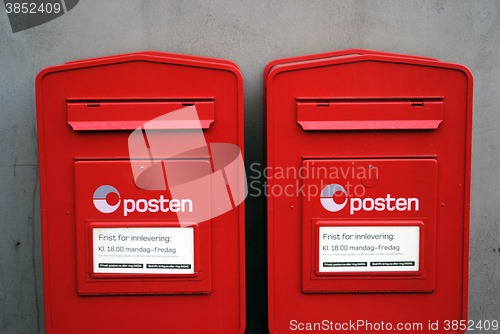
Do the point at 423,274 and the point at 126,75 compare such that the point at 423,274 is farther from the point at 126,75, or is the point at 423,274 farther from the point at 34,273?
the point at 34,273

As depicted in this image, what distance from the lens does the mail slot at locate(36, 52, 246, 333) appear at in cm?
127

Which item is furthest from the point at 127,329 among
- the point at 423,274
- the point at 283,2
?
the point at 283,2

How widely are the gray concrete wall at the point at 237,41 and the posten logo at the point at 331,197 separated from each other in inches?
22.6

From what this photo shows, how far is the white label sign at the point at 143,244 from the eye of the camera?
129 centimetres

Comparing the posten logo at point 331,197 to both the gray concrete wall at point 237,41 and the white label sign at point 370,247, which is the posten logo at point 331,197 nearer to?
the white label sign at point 370,247

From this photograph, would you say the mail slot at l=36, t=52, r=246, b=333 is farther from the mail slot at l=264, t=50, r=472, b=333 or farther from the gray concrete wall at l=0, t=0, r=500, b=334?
the gray concrete wall at l=0, t=0, r=500, b=334

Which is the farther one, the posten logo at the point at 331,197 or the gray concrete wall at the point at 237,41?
the gray concrete wall at the point at 237,41

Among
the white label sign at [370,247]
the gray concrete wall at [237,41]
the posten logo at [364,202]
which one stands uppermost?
the gray concrete wall at [237,41]

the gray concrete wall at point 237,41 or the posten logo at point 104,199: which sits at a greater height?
the gray concrete wall at point 237,41

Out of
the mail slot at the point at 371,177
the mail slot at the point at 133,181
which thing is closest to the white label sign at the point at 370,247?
the mail slot at the point at 371,177

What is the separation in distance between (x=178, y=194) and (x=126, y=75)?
0.53 m

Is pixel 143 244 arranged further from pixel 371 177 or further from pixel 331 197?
pixel 371 177

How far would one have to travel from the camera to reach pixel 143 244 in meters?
1.29

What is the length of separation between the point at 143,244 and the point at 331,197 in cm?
81
